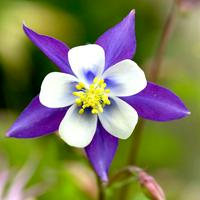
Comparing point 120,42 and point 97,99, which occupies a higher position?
point 120,42

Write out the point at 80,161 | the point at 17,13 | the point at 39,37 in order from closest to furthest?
the point at 39,37, the point at 80,161, the point at 17,13

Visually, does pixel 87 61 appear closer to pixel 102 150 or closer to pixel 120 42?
pixel 120 42

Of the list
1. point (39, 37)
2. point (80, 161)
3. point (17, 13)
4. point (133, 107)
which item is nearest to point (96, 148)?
point (133, 107)

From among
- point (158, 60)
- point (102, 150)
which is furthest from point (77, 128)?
point (158, 60)

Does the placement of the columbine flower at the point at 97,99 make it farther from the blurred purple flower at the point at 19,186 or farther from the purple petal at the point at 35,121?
the blurred purple flower at the point at 19,186

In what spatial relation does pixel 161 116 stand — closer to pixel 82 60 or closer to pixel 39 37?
pixel 82 60
